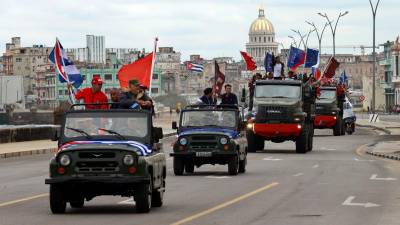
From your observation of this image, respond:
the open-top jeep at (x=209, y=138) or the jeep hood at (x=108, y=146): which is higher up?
the jeep hood at (x=108, y=146)

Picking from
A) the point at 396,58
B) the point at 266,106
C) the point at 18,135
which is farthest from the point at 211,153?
the point at 396,58

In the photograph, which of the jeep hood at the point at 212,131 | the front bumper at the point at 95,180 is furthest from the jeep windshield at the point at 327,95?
the front bumper at the point at 95,180

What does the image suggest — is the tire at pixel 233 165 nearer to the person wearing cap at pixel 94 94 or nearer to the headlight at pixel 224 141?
the headlight at pixel 224 141

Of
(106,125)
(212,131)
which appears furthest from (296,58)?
(106,125)

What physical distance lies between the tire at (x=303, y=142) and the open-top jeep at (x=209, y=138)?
13.8 m

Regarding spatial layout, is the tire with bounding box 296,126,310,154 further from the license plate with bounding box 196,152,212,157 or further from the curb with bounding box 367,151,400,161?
the license plate with bounding box 196,152,212,157

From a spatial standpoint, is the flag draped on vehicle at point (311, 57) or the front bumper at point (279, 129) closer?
the front bumper at point (279, 129)

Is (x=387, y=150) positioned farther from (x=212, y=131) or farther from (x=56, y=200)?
(x=56, y=200)

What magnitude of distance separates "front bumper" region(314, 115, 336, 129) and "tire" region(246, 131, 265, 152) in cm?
1890

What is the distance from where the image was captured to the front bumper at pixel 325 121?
6475 centimetres

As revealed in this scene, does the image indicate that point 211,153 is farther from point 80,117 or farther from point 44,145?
point 44,145

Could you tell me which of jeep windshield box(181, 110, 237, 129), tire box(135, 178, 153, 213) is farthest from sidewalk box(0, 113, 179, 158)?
tire box(135, 178, 153, 213)

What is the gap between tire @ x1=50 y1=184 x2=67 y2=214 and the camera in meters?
17.6

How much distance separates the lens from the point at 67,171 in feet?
57.2
